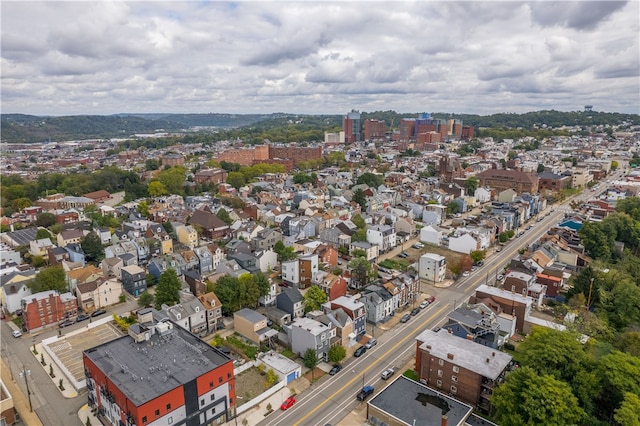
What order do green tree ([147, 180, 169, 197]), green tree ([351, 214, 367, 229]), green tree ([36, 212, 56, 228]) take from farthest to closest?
1. green tree ([147, 180, 169, 197])
2. green tree ([36, 212, 56, 228])
3. green tree ([351, 214, 367, 229])

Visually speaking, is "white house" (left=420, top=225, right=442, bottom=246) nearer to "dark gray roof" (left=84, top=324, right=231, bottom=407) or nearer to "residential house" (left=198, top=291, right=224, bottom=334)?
"residential house" (left=198, top=291, right=224, bottom=334)

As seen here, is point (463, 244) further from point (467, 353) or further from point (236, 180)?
point (236, 180)

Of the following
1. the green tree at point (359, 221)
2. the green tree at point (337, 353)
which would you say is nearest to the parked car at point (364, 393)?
the green tree at point (337, 353)

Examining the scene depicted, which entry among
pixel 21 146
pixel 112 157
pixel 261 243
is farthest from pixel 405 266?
pixel 21 146

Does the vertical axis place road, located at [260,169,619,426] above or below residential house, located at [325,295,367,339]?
below

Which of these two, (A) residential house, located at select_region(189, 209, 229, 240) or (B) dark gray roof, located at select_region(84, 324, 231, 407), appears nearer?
(B) dark gray roof, located at select_region(84, 324, 231, 407)

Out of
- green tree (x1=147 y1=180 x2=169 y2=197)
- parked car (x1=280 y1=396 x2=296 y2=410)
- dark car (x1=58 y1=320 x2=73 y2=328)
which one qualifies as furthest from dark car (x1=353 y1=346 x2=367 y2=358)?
green tree (x1=147 y1=180 x2=169 y2=197)
